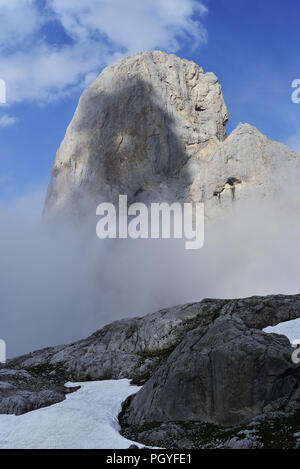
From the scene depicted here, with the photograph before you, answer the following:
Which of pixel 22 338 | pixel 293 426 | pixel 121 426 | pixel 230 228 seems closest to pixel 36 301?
pixel 22 338

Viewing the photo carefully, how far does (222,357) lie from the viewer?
30078mm

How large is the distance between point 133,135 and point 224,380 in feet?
406

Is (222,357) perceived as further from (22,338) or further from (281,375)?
(22,338)

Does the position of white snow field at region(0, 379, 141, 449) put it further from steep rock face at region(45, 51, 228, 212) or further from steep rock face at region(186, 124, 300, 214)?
steep rock face at region(45, 51, 228, 212)

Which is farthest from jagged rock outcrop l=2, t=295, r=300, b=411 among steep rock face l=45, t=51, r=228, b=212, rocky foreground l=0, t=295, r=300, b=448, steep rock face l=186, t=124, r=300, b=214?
steep rock face l=45, t=51, r=228, b=212

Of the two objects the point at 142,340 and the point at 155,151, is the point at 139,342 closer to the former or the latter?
the point at 142,340

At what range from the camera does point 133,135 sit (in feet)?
477

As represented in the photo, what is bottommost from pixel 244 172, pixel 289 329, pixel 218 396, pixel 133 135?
pixel 218 396

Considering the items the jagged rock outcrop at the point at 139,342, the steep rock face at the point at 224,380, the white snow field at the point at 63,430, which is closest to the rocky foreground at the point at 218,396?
the steep rock face at the point at 224,380

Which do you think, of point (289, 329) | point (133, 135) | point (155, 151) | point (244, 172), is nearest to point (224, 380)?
point (289, 329)

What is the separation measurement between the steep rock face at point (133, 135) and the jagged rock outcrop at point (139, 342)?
3352 inches

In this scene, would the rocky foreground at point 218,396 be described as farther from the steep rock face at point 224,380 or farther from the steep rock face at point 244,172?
the steep rock face at point 244,172

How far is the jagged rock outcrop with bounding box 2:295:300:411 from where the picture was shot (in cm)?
5166

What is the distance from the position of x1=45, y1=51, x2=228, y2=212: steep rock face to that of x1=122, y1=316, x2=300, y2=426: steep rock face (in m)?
111
